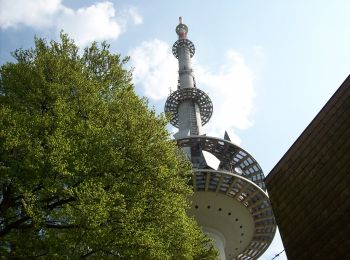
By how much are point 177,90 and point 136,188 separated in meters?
31.1

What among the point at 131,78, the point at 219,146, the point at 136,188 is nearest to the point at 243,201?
the point at 219,146

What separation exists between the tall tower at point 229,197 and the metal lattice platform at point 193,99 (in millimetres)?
5629

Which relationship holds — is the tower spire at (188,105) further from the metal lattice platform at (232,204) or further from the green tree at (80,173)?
the green tree at (80,173)

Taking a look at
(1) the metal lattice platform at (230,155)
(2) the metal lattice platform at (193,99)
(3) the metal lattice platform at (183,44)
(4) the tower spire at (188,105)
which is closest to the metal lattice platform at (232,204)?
(1) the metal lattice platform at (230,155)

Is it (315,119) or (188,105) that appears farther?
(188,105)

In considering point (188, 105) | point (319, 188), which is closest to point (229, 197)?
point (188, 105)

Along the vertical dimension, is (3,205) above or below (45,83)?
below

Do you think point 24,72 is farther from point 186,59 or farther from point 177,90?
point 186,59

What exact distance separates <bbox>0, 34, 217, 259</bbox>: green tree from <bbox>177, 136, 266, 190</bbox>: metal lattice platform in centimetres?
1787

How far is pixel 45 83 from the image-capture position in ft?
38.5

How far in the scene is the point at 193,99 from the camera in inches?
1626

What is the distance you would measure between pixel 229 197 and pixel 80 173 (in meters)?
20.6

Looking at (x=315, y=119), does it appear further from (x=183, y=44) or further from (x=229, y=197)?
(x=183, y=44)

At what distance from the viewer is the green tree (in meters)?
9.28
